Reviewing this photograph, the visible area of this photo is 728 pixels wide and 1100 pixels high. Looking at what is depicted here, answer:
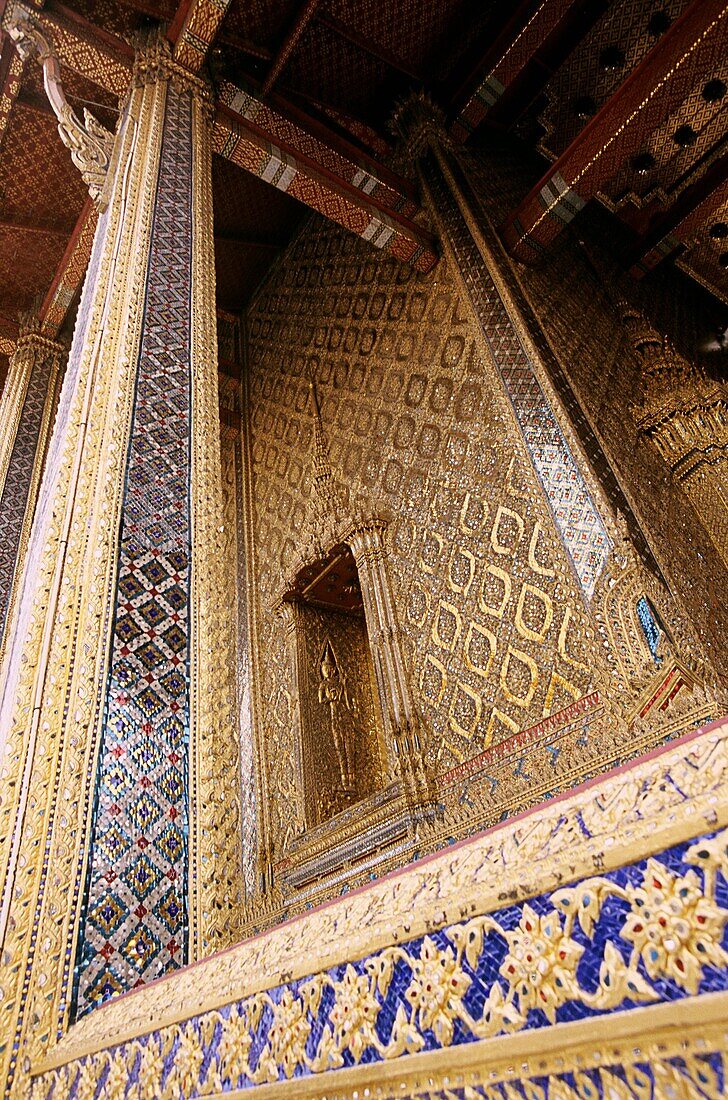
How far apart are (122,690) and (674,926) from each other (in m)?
1.51

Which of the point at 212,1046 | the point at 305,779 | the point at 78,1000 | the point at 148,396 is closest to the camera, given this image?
the point at 212,1046

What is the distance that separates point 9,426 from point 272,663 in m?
3.18

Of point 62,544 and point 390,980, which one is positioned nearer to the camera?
point 390,980

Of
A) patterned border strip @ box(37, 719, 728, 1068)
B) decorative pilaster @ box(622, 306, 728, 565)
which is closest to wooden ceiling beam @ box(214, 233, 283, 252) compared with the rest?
decorative pilaster @ box(622, 306, 728, 565)

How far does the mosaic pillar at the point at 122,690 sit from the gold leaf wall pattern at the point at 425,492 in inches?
90.2

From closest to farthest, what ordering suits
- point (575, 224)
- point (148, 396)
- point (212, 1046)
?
1. point (212, 1046)
2. point (148, 396)
3. point (575, 224)

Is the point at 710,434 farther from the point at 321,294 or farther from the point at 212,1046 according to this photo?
the point at 212,1046

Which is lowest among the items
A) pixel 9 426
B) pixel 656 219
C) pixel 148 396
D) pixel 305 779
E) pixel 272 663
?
pixel 305 779

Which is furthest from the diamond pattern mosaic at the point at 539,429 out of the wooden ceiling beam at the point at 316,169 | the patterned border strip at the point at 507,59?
the patterned border strip at the point at 507,59

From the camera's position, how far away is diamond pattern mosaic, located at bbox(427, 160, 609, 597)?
3.56m

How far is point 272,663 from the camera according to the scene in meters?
6.11

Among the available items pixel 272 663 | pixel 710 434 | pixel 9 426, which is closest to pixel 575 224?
pixel 710 434

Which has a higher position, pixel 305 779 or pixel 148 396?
pixel 148 396

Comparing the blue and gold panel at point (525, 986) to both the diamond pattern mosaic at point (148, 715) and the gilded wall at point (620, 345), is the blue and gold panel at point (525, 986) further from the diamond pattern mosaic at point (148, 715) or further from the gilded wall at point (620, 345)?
the gilded wall at point (620, 345)
